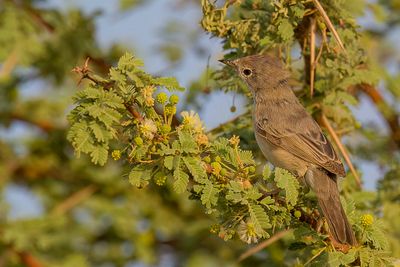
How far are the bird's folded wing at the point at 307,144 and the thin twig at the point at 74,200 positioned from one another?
2233 mm

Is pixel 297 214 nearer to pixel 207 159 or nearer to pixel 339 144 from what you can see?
pixel 207 159

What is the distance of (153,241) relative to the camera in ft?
22.4

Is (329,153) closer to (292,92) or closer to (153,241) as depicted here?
(292,92)

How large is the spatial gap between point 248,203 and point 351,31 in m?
1.76

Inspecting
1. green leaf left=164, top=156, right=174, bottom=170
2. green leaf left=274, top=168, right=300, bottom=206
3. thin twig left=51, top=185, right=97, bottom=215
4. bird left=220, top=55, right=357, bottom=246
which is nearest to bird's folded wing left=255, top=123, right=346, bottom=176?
bird left=220, top=55, right=357, bottom=246

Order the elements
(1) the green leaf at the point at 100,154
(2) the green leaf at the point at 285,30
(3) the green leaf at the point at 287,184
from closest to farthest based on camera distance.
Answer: (3) the green leaf at the point at 287,184
(1) the green leaf at the point at 100,154
(2) the green leaf at the point at 285,30

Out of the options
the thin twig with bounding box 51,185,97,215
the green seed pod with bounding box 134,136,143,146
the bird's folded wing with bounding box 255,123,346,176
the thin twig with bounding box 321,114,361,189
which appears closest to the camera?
the green seed pod with bounding box 134,136,143,146

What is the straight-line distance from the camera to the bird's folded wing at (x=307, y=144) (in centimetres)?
505

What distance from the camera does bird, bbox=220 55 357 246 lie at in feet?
16.7

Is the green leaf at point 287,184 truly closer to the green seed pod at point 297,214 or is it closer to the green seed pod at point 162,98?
the green seed pod at point 297,214

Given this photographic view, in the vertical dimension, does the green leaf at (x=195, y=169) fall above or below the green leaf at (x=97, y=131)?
below

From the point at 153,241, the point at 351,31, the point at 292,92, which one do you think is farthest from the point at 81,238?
the point at 351,31

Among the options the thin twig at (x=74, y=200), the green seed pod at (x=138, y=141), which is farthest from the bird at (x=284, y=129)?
the thin twig at (x=74, y=200)

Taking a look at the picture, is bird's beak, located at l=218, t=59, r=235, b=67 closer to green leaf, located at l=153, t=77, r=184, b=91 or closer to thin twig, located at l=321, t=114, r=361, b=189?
thin twig, located at l=321, t=114, r=361, b=189
